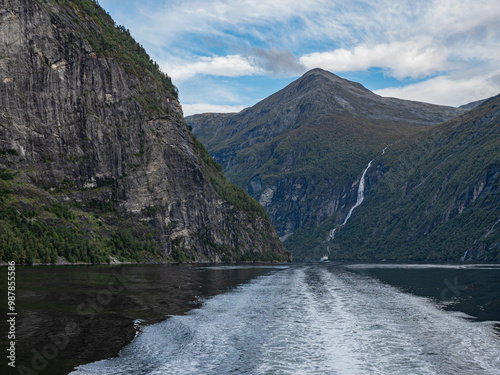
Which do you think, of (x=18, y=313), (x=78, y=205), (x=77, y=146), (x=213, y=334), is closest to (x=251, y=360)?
(x=213, y=334)

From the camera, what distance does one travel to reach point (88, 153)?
491ft

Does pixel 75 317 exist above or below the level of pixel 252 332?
above

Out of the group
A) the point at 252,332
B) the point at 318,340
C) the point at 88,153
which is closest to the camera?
the point at 318,340

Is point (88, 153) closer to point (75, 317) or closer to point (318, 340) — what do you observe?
point (75, 317)

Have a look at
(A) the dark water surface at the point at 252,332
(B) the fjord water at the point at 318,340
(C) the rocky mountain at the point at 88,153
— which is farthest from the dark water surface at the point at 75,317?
(C) the rocky mountain at the point at 88,153

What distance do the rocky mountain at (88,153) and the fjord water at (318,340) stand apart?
6396 centimetres

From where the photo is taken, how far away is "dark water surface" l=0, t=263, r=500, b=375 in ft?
83.9

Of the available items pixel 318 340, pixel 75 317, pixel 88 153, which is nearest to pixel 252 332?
pixel 318 340

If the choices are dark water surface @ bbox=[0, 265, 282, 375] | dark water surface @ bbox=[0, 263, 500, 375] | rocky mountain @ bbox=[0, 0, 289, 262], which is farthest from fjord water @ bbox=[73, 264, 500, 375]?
rocky mountain @ bbox=[0, 0, 289, 262]

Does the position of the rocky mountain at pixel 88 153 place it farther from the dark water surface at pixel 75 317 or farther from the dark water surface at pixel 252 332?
the dark water surface at pixel 252 332

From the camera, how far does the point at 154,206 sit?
162125 millimetres

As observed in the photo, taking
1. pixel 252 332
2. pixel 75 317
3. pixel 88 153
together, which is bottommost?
pixel 252 332

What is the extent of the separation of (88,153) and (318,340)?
131m

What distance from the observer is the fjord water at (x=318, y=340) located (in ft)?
84.2
